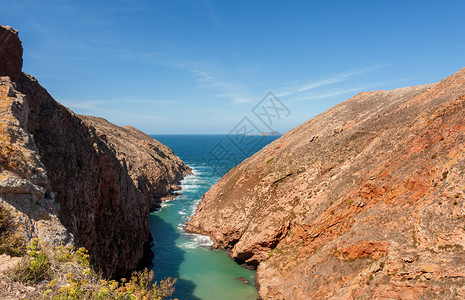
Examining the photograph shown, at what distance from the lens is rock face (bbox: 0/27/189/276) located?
1184 cm

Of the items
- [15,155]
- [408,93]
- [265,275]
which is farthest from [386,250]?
[408,93]

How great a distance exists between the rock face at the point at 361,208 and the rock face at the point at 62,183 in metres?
17.6

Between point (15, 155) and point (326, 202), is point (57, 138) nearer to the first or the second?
point (15, 155)

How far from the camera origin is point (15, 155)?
12.5 meters

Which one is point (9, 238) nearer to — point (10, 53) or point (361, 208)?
point (10, 53)

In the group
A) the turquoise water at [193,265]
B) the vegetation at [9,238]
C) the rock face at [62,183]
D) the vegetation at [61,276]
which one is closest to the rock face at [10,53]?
the rock face at [62,183]

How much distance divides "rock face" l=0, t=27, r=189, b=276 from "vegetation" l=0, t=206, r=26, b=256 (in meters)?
0.31

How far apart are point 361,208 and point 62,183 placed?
30.5m

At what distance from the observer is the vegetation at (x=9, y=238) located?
9562 mm

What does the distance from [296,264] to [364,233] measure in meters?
9.65

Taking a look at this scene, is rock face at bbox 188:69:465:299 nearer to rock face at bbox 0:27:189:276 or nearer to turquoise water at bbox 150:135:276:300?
turquoise water at bbox 150:135:276:300

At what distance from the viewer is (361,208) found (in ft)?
94.9

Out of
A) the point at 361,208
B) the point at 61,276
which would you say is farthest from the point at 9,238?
the point at 361,208

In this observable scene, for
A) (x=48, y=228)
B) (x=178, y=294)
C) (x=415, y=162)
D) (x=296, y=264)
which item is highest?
(x=415, y=162)
